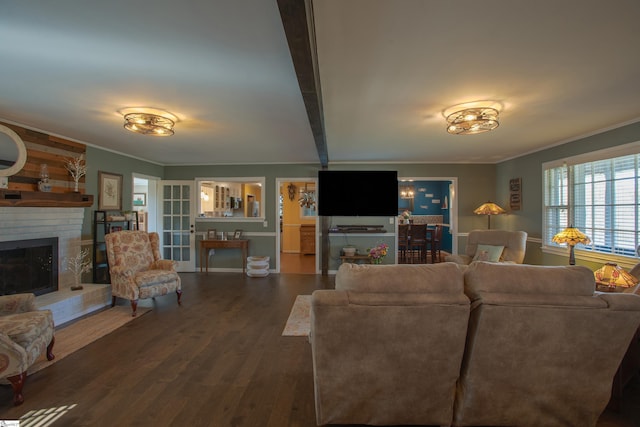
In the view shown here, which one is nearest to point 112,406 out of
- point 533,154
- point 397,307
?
point 397,307

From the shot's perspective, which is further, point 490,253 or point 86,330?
point 490,253

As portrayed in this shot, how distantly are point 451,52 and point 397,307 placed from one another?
1.61 meters

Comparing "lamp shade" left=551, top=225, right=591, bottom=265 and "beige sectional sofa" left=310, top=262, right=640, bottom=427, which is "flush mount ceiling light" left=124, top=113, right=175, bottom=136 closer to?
"beige sectional sofa" left=310, top=262, right=640, bottom=427

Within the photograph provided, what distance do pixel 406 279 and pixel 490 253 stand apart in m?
3.49

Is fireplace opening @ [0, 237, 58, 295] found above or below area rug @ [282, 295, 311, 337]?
above

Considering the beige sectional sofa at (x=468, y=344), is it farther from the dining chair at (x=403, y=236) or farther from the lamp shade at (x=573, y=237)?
the dining chair at (x=403, y=236)

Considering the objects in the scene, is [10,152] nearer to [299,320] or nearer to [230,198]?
[299,320]

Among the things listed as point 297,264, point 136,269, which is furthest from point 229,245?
point 136,269

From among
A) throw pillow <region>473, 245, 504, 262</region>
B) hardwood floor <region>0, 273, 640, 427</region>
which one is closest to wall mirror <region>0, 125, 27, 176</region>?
hardwood floor <region>0, 273, 640, 427</region>

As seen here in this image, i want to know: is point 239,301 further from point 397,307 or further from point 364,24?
point 364,24

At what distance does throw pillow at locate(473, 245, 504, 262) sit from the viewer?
14.0 ft

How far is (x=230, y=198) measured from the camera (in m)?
8.31

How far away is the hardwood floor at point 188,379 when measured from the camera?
6.02 feet

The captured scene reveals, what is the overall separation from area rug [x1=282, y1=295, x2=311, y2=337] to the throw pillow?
266 cm
